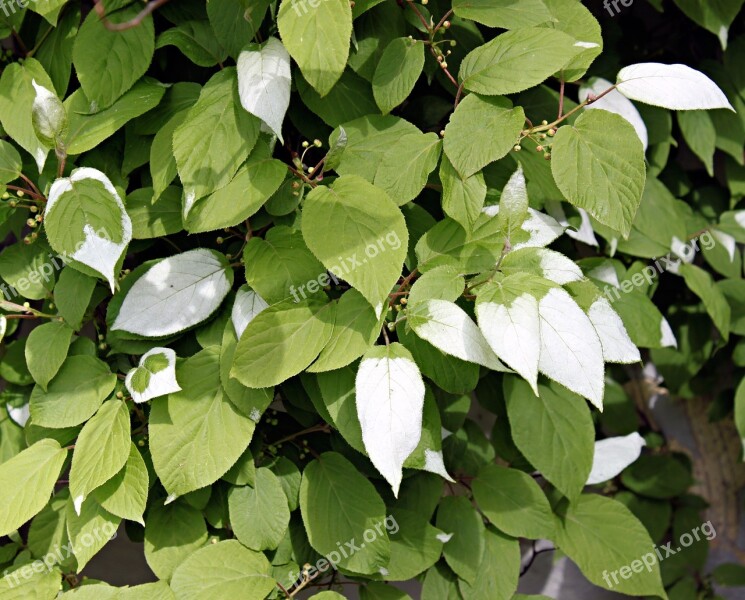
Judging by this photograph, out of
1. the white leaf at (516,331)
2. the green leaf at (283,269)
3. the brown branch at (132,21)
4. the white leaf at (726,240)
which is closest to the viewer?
the brown branch at (132,21)

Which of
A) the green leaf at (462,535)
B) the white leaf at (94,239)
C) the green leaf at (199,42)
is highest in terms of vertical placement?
the green leaf at (199,42)

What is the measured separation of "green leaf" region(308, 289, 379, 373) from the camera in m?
0.75

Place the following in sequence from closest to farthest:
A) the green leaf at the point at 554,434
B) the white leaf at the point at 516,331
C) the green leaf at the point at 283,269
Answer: the white leaf at the point at 516,331
the green leaf at the point at 283,269
the green leaf at the point at 554,434

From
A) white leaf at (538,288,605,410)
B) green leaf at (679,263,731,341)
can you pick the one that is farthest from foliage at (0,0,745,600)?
green leaf at (679,263,731,341)

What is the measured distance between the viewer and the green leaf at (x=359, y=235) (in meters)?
0.69

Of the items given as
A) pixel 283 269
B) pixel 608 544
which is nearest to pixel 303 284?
pixel 283 269

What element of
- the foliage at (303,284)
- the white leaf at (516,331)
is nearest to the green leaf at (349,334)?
the foliage at (303,284)

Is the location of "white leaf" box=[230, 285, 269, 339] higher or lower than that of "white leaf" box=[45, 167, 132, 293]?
lower

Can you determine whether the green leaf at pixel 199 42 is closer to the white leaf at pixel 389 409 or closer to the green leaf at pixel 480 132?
the green leaf at pixel 480 132

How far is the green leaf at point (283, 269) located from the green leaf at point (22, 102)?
0.26 m

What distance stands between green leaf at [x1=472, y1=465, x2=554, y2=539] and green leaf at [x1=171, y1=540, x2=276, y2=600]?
12.5 inches

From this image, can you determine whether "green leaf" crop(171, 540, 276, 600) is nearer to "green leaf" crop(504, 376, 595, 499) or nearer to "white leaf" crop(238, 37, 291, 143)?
"green leaf" crop(504, 376, 595, 499)

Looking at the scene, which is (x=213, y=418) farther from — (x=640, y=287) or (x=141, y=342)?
(x=640, y=287)

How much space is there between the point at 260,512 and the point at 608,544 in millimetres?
511
